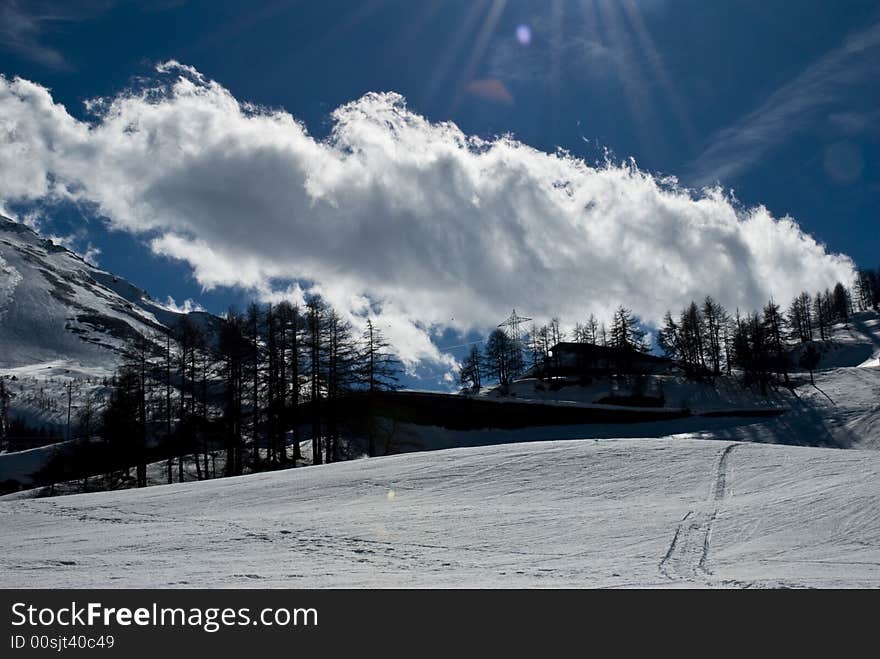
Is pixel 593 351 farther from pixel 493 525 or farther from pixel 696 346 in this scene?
pixel 493 525

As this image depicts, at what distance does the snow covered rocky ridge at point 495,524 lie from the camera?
33.3ft

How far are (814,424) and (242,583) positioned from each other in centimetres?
4509

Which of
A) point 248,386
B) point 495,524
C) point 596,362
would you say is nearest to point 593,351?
point 596,362

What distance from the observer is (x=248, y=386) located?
37031mm

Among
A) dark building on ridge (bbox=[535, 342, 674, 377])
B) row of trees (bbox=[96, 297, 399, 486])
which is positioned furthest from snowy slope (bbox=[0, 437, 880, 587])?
dark building on ridge (bbox=[535, 342, 674, 377])

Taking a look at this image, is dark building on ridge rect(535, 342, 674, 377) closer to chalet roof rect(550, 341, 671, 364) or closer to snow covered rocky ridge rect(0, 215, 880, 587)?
chalet roof rect(550, 341, 671, 364)

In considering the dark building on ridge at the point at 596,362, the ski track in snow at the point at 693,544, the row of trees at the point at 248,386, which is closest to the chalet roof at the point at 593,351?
the dark building on ridge at the point at 596,362

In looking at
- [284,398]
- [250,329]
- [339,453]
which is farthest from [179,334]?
[339,453]

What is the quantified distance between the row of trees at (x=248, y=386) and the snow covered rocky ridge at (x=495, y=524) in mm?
13119

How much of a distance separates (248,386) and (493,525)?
26.0 meters

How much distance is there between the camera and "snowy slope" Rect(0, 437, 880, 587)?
1012cm

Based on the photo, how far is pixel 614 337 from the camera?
265 feet
